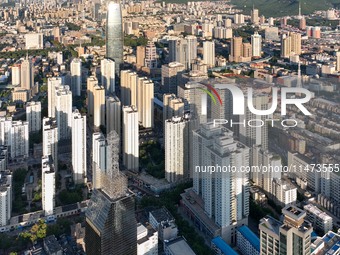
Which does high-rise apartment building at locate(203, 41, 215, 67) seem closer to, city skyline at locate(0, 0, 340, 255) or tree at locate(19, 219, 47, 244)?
city skyline at locate(0, 0, 340, 255)

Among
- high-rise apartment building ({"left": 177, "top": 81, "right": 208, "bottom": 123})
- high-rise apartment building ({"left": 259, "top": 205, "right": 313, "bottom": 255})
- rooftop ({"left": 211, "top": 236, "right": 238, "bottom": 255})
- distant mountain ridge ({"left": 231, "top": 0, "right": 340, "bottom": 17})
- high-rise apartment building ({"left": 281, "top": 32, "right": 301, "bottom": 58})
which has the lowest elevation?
rooftop ({"left": 211, "top": 236, "right": 238, "bottom": 255})

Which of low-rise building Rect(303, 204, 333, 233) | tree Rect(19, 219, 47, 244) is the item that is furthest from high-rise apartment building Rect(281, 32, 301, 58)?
tree Rect(19, 219, 47, 244)

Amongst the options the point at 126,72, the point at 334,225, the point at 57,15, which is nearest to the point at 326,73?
the point at 126,72

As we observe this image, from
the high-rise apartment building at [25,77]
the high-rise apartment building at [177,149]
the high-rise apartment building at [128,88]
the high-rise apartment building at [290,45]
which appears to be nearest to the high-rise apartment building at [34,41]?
the high-rise apartment building at [25,77]

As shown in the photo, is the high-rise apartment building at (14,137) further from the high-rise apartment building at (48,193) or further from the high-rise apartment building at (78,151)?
the high-rise apartment building at (48,193)

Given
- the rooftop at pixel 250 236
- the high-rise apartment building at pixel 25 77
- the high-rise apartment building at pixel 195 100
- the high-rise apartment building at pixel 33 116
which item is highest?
the high-rise apartment building at pixel 25 77

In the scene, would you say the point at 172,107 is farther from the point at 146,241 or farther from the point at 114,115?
the point at 146,241
